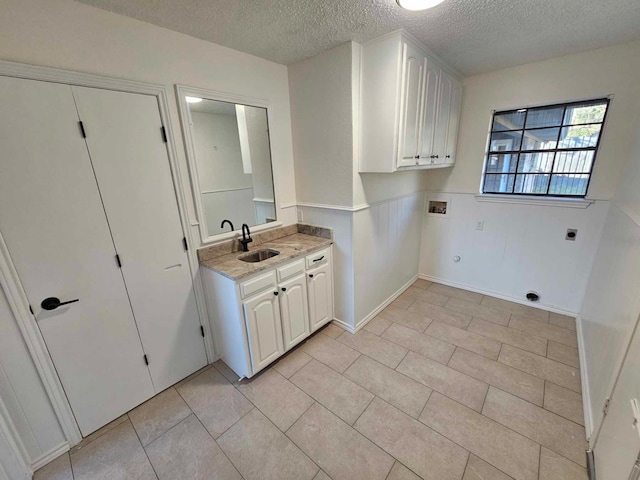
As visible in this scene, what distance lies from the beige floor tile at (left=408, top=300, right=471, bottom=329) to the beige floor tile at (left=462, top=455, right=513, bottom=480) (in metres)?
1.36

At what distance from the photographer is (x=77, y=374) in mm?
1640

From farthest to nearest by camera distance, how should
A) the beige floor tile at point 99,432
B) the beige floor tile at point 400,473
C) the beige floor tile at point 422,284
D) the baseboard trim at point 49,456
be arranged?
1. the beige floor tile at point 422,284
2. the beige floor tile at point 99,432
3. the baseboard trim at point 49,456
4. the beige floor tile at point 400,473

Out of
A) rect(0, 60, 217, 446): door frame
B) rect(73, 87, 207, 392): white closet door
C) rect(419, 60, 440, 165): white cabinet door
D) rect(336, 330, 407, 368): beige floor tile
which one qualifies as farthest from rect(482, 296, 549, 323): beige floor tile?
rect(0, 60, 217, 446): door frame

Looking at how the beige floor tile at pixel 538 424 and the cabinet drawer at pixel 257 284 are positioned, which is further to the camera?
the cabinet drawer at pixel 257 284

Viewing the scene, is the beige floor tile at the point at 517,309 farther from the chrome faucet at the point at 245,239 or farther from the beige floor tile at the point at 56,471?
the beige floor tile at the point at 56,471

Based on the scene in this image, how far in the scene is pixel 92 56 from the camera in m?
1.50

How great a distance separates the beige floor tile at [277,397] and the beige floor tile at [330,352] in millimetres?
361

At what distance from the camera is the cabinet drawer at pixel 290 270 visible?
2.13m

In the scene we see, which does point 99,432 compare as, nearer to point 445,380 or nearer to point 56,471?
point 56,471

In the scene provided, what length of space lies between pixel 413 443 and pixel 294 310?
1223 millimetres

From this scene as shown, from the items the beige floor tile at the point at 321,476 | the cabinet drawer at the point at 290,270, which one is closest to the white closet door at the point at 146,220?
the cabinet drawer at the point at 290,270

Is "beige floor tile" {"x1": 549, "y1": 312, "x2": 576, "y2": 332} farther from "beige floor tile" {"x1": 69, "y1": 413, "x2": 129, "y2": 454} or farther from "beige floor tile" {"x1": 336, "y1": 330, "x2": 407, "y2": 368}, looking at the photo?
"beige floor tile" {"x1": 69, "y1": 413, "x2": 129, "y2": 454}

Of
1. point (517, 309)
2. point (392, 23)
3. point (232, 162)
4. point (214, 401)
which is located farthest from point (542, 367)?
point (232, 162)

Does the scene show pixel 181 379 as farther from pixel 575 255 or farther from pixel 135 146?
pixel 575 255
